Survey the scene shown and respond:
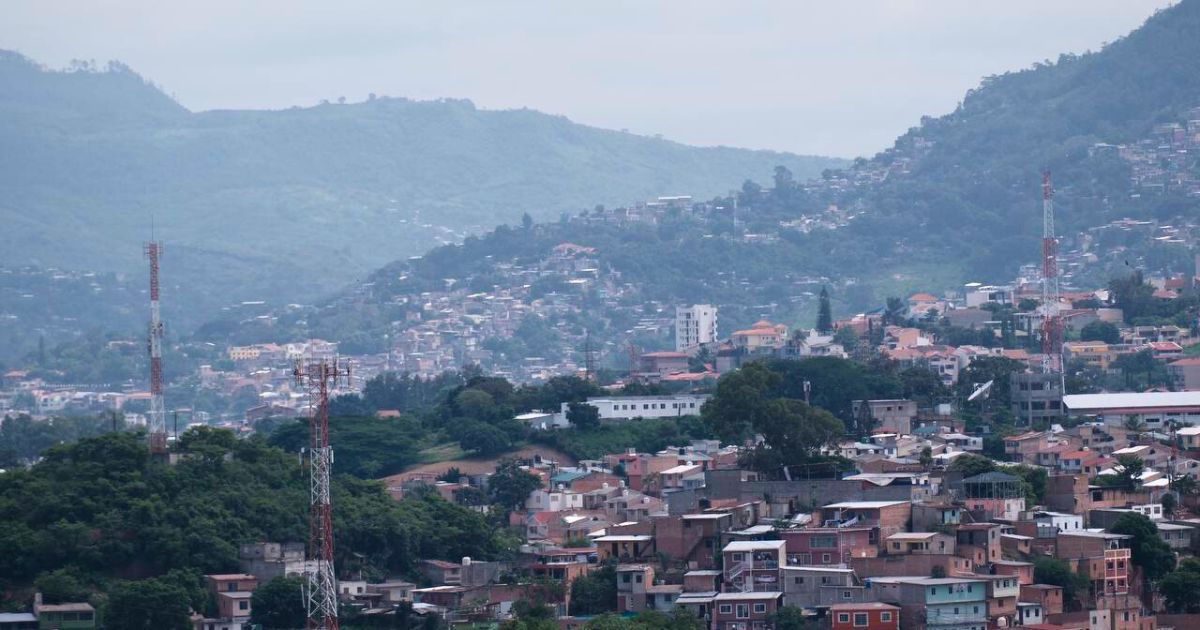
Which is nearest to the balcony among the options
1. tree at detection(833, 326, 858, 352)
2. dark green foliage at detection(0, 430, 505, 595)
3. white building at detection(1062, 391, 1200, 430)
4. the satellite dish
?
dark green foliage at detection(0, 430, 505, 595)

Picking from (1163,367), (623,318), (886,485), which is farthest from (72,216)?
(886,485)

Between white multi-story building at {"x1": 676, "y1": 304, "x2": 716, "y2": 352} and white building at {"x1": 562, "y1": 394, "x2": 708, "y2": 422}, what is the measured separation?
116ft

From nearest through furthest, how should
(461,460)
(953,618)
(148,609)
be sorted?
(953,618) → (148,609) → (461,460)

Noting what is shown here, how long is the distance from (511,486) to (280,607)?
11.5 metres

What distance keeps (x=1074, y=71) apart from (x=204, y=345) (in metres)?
43.8

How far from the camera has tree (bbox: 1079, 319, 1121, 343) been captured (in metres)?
70.6

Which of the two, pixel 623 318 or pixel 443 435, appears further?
pixel 623 318

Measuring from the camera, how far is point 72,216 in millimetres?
194625

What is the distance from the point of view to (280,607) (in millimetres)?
39625

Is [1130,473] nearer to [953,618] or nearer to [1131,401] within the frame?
[953,618]

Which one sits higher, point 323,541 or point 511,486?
point 323,541

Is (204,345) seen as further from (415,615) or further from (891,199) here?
(415,615)

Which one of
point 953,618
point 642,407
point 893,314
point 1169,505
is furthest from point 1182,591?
point 893,314

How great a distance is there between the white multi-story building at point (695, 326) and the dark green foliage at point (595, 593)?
56.3 metres
